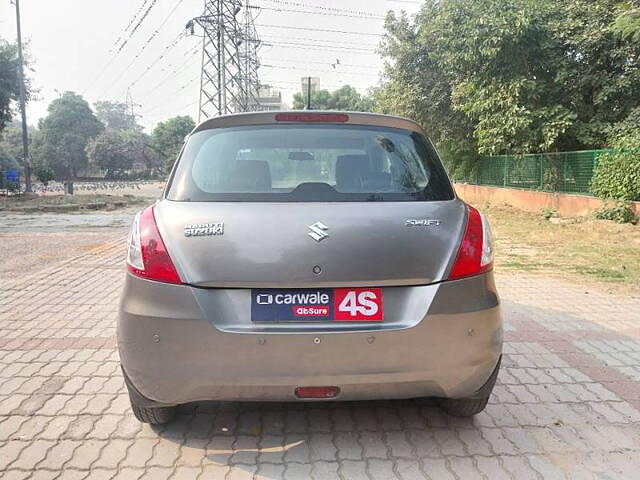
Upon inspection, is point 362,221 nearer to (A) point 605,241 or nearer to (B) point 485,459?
(B) point 485,459

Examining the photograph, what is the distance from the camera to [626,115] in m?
14.2

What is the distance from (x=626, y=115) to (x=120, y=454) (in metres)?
15.5

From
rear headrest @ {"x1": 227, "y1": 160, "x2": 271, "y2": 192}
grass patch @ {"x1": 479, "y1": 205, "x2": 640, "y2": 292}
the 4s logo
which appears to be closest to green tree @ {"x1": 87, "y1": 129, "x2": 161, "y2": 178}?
grass patch @ {"x1": 479, "y1": 205, "x2": 640, "y2": 292}

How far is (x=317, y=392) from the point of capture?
2359 mm

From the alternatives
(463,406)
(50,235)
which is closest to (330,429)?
(463,406)

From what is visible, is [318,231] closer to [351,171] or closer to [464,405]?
[351,171]

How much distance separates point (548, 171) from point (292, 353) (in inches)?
591

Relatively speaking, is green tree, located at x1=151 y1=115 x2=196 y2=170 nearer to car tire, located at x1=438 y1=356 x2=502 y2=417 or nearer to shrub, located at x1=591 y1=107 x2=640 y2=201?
shrub, located at x1=591 y1=107 x2=640 y2=201

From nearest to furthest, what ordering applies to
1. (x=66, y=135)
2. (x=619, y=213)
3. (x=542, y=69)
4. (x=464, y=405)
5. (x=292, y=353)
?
(x=292, y=353) → (x=464, y=405) → (x=619, y=213) → (x=542, y=69) → (x=66, y=135)

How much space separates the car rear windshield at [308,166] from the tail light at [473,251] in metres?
0.22

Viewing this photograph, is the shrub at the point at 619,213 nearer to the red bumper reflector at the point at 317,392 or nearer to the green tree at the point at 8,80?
the red bumper reflector at the point at 317,392

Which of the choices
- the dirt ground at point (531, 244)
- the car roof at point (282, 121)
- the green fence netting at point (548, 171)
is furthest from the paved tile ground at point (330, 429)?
the green fence netting at point (548, 171)

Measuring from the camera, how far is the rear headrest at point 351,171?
8.70 ft

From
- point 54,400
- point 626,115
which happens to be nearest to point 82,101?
point 626,115
